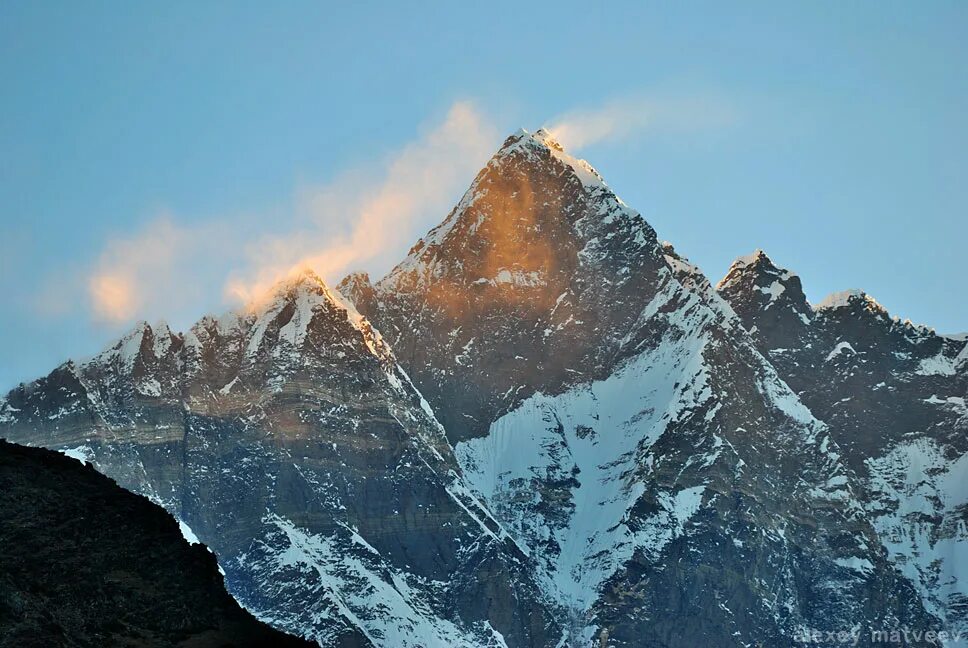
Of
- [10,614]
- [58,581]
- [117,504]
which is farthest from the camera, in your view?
[117,504]

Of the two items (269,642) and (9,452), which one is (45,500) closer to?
(9,452)

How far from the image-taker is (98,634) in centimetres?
5047

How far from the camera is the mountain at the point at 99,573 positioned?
50281 mm

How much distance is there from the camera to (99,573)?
5291 centimetres

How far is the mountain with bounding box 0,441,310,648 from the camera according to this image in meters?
50.3

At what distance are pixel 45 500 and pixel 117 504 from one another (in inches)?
85.5

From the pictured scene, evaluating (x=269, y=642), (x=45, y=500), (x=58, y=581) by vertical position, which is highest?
(x=45, y=500)

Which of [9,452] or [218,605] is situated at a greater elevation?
[9,452]

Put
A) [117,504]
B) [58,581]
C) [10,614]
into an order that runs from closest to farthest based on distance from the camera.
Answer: [10,614]
[58,581]
[117,504]

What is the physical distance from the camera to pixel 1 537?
5231cm

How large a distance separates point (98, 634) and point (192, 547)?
4.50 metres

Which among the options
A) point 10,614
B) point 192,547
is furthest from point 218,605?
point 10,614

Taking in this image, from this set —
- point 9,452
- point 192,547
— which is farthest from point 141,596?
point 9,452

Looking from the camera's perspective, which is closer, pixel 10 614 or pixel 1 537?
pixel 10 614
